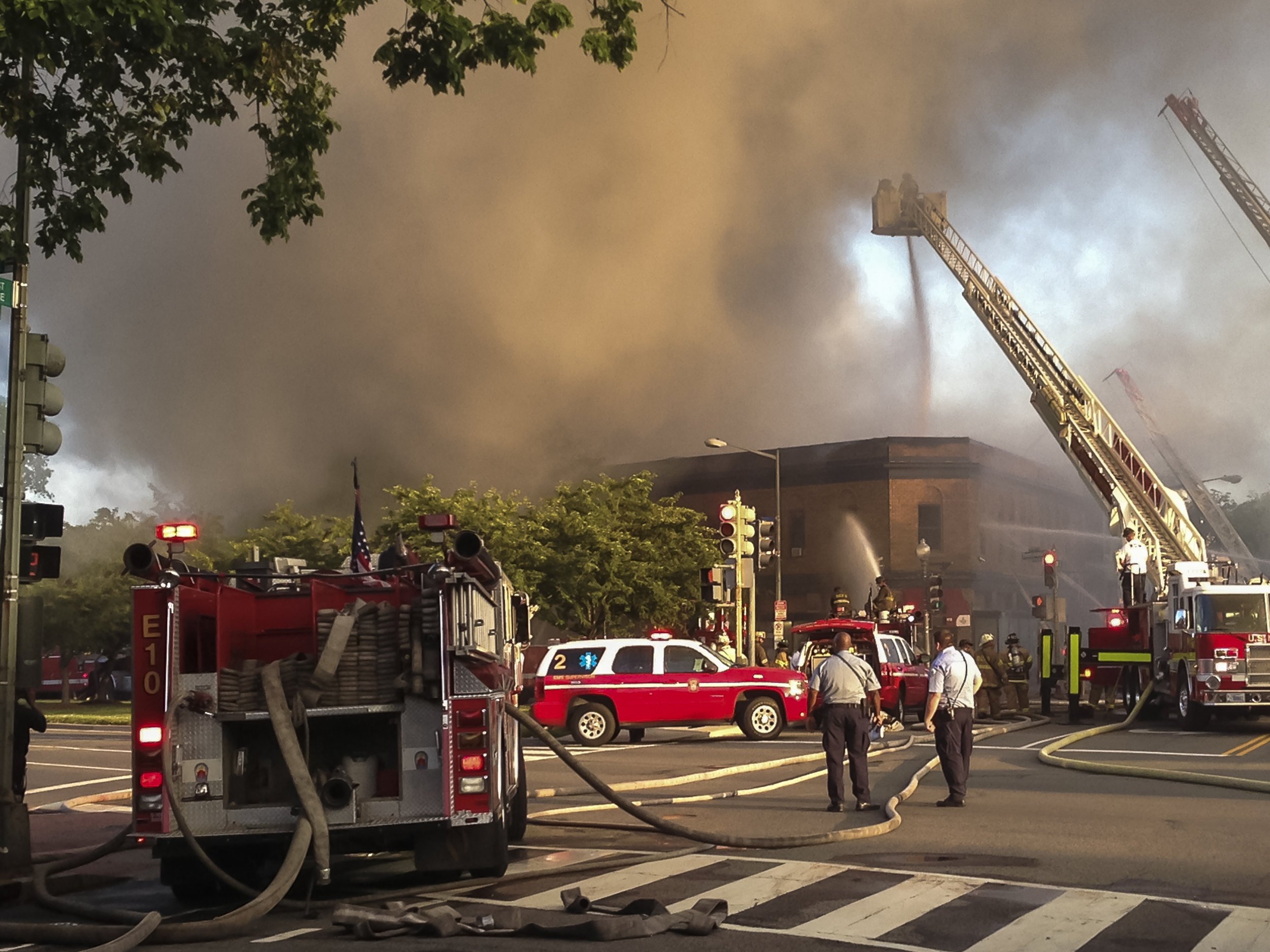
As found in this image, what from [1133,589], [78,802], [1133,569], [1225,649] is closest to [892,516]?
[1133,589]

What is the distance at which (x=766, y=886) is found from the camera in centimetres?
882

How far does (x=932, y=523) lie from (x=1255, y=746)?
40.5 m

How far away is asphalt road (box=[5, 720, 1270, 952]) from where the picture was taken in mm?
7355

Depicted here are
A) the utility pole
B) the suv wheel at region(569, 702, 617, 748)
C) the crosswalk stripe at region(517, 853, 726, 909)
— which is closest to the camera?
the crosswalk stripe at region(517, 853, 726, 909)

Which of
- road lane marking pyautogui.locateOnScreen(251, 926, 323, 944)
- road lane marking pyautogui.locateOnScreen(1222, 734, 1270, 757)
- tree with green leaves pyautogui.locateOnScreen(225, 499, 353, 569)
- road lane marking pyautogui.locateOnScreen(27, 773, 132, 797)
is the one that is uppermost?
tree with green leaves pyautogui.locateOnScreen(225, 499, 353, 569)

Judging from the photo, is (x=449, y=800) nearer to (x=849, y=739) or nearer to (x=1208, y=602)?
(x=849, y=739)

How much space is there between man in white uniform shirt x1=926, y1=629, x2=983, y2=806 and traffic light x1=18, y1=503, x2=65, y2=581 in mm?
7128

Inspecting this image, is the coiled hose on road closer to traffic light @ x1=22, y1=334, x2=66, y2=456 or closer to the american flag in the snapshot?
the american flag

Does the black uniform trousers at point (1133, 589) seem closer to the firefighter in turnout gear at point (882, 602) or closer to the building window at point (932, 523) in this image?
the firefighter in turnout gear at point (882, 602)

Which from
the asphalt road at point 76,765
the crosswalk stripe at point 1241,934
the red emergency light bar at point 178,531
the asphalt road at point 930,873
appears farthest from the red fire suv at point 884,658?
the crosswalk stripe at point 1241,934

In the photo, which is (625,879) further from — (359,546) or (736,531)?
(736,531)

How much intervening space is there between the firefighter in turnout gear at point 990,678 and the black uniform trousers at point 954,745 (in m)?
13.5

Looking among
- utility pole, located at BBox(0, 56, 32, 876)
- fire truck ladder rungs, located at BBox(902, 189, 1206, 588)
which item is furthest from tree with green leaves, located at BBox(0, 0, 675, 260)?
fire truck ladder rungs, located at BBox(902, 189, 1206, 588)

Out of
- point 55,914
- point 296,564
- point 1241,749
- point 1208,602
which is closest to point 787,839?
point 296,564
